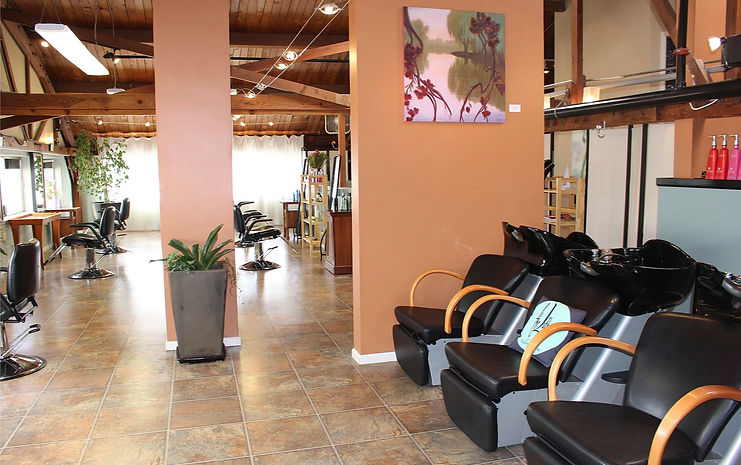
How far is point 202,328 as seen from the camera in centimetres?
443

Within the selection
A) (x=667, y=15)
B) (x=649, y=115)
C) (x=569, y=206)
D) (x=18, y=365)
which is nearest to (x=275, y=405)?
(x=18, y=365)

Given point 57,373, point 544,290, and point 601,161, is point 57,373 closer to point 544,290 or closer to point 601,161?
point 544,290

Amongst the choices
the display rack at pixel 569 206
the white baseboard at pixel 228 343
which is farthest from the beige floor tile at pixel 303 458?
the display rack at pixel 569 206

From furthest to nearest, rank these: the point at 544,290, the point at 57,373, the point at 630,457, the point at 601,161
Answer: the point at 601,161 < the point at 57,373 < the point at 544,290 < the point at 630,457

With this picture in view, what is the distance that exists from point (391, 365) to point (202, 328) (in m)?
1.40

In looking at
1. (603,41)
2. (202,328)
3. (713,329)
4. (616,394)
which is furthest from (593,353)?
(603,41)

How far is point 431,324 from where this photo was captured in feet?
12.3

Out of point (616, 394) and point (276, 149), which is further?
point (276, 149)

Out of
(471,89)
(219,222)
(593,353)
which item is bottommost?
(593,353)

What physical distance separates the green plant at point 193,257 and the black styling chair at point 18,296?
948 millimetres

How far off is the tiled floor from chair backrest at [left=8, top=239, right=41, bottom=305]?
57 cm

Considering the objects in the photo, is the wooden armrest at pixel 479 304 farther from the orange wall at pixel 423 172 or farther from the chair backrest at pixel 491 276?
the orange wall at pixel 423 172

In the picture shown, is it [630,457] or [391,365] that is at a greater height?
[630,457]

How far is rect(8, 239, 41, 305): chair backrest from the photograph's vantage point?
4.21 metres
